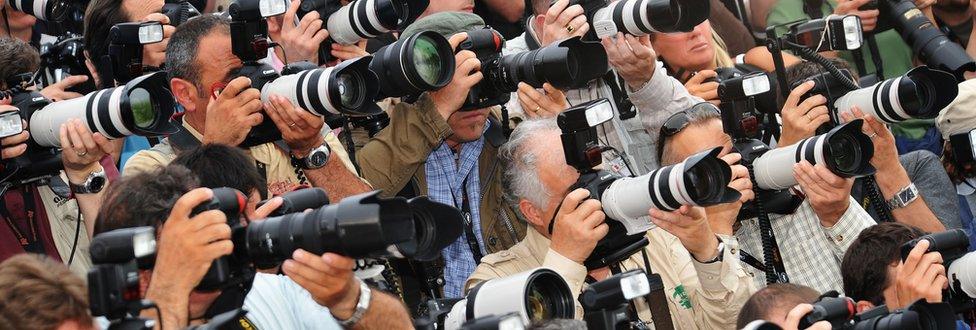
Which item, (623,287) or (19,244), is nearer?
(623,287)

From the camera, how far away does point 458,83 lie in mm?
5461

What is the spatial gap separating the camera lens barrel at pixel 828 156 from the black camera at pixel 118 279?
271cm

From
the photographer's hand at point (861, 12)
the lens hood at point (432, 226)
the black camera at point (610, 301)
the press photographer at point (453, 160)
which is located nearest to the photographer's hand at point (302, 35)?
the press photographer at point (453, 160)

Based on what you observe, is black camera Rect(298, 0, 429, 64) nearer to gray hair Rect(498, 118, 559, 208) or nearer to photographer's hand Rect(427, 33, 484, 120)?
photographer's hand Rect(427, 33, 484, 120)

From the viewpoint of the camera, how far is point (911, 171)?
6.66 m

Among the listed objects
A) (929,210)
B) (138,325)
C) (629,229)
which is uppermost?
(138,325)

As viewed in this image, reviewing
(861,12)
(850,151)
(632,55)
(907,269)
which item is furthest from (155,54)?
(861,12)

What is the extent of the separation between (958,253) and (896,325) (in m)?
0.85

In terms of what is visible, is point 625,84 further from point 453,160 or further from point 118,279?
point 118,279

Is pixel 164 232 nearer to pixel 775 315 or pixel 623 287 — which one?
pixel 623 287

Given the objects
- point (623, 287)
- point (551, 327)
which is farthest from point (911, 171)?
point (551, 327)

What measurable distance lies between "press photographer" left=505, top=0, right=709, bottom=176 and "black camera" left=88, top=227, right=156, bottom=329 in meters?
2.37

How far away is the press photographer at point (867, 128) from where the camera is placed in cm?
605

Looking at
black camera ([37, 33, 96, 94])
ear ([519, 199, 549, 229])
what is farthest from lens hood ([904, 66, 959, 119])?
black camera ([37, 33, 96, 94])
